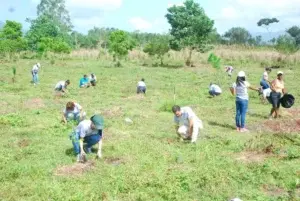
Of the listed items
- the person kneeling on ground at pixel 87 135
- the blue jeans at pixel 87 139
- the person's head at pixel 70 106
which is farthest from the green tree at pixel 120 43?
the blue jeans at pixel 87 139

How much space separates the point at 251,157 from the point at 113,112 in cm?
740

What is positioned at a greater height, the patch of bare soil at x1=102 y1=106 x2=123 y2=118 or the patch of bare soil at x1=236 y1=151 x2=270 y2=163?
the patch of bare soil at x1=102 y1=106 x2=123 y2=118

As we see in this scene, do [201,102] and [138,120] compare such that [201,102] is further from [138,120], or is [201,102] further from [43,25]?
[43,25]

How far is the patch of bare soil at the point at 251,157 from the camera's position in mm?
10383

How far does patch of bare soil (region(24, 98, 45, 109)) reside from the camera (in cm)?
1866

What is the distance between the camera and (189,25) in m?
41.2

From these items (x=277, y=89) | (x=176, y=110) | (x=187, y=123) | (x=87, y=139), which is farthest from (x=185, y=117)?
(x=277, y=89)

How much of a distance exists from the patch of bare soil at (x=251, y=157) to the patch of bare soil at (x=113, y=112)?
21.5 ft

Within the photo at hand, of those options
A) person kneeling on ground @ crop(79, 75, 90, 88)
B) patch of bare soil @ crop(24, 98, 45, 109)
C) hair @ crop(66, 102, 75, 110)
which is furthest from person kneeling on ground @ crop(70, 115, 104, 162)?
person kneeling on ground @ crop(79, 75, 90, 88)

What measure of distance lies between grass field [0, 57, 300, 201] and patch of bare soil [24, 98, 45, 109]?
0.04 metres

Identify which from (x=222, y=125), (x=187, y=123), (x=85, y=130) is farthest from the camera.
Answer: (x=222, y=125)

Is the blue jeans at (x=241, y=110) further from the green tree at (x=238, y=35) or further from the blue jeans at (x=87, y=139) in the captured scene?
the green tree at (x=238, y=35)

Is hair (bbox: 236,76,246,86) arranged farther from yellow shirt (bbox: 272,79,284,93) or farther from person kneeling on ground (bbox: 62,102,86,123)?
person kneeling on ground (bbox: 62,102,86,123)

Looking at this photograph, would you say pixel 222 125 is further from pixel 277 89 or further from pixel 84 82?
pixel 84 82
